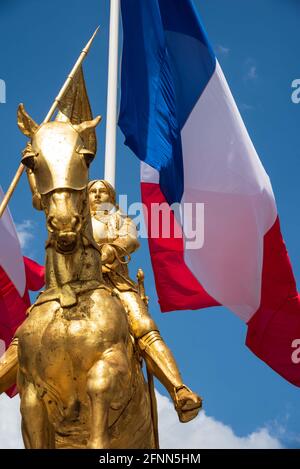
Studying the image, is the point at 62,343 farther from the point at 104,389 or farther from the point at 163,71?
the point at 163,71

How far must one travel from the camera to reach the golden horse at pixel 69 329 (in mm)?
6527

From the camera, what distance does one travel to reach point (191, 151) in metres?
11.7

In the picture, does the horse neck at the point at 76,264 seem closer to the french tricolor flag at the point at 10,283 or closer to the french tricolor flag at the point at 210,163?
the french tricolor flag at the point at 210,163

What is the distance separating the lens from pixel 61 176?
260 inches

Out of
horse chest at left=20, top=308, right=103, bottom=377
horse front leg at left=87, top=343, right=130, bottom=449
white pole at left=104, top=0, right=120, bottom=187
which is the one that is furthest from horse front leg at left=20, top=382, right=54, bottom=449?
white pole at left=104, top=0, right=120, bottom=187

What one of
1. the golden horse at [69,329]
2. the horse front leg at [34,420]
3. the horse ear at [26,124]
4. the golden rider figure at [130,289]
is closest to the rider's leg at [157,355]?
the golden rider figure at [130,289]

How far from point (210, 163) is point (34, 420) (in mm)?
5739

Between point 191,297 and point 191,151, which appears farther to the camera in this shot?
point 191,297

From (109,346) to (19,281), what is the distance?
600cm

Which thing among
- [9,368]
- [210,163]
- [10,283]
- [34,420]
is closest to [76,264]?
[34,420]

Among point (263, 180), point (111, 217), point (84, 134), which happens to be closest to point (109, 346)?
point (84, 134)

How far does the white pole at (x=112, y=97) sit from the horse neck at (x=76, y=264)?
180 inches

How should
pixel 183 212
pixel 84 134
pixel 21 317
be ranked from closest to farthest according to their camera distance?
pixel 84 134 < pixel 183 212 < pixel 21 317

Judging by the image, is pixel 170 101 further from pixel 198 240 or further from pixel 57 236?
pixel 57 236
